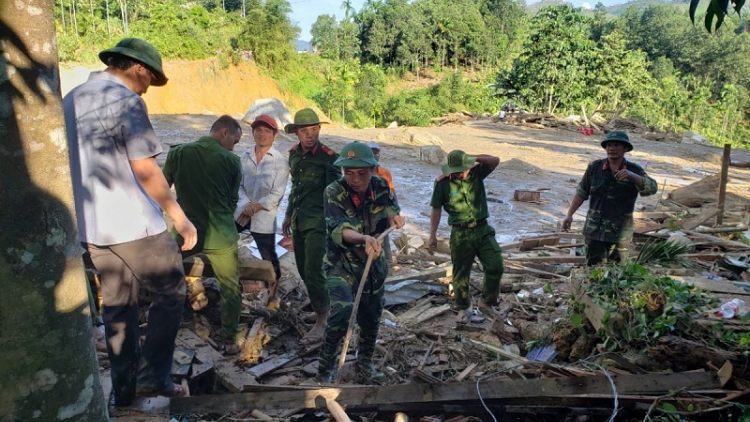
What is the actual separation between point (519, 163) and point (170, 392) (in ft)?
51.8

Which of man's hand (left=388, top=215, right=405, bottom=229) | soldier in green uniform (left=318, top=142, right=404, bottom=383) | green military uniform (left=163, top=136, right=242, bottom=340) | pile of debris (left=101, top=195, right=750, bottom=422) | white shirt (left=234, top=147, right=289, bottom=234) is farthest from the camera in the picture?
→ white shirt (left=234, top=147, right=289, bottom=234)

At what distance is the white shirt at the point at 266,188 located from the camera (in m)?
5.73

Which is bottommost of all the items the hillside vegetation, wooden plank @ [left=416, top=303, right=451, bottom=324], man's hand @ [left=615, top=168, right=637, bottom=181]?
wooden plank @ [left=416, top=303, right=451, bottom=324]

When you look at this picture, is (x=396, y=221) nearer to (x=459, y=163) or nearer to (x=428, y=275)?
(x=459, y=163)

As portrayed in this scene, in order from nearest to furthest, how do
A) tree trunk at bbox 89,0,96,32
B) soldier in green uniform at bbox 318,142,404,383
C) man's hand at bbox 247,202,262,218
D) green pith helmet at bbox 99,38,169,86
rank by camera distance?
green pith helmet at bbox 99,38,169,86 < soldier in green uniform at bbox 318,142,404,383 < man's hand at bbox 247,202,262,218 < tree trunk at bbox 89,0,96,32

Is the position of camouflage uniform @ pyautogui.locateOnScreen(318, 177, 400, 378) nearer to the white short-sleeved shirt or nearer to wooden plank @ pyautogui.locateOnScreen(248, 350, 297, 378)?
wooden plank @ pyautogui.locateOnScreen(248, 350, 297, 378)

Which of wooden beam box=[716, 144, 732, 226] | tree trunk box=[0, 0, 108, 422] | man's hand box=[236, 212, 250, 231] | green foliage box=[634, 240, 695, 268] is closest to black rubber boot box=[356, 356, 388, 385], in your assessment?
man's hand box=[236, 212, 250, 231]

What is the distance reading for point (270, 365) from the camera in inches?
179

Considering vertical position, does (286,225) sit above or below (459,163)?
below

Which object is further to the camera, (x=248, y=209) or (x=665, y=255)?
(x=665, y=255)

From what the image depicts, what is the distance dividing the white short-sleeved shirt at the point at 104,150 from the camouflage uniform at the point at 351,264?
1.53 m

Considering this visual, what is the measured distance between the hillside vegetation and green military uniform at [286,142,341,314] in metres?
27.8

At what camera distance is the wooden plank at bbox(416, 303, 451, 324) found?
5.91m

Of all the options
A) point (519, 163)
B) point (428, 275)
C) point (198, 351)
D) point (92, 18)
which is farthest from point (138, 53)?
point (92, 18)
